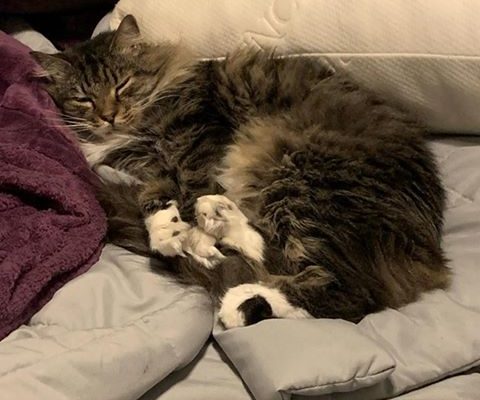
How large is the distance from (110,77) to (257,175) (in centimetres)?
50

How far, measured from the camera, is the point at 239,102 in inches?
→ 68.4

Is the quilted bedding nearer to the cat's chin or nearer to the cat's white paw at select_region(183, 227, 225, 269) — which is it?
the cat's white paw at select_region(183, 227, 225, 269)

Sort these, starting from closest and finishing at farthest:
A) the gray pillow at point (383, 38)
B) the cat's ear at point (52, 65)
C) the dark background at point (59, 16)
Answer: the gray pillow at point (383, 38) → the cat's ear at point (52, 65) → the dark background at point (59, 16)

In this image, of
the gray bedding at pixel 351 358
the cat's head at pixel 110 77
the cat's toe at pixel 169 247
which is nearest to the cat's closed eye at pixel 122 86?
the cat's head at pixel 110 77

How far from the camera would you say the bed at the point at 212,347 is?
1.13 m

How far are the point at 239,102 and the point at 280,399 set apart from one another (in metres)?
0.83

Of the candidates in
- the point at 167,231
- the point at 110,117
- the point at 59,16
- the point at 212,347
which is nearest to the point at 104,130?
the point at 110,117

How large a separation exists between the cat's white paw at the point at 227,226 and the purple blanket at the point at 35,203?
0.22 m

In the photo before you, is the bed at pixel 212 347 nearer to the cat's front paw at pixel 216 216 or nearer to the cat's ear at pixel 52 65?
the cat's front paw at pixel 216 216

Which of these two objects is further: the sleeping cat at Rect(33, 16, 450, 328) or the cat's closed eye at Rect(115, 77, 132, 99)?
the cat's closed eye at Rect(115, 77, 132, 99)

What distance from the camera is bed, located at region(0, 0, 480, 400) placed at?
113 centimetres

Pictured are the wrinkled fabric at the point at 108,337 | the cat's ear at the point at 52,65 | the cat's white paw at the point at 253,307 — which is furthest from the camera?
the cat's ear at the point at 52,65

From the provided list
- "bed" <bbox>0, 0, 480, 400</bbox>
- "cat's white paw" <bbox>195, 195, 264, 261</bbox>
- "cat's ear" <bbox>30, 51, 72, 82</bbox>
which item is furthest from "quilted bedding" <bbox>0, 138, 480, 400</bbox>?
"cat's ear" <bbox>30, 51, 72, 82</bbox>

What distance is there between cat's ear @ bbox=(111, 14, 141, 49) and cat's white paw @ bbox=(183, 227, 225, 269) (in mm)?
579
